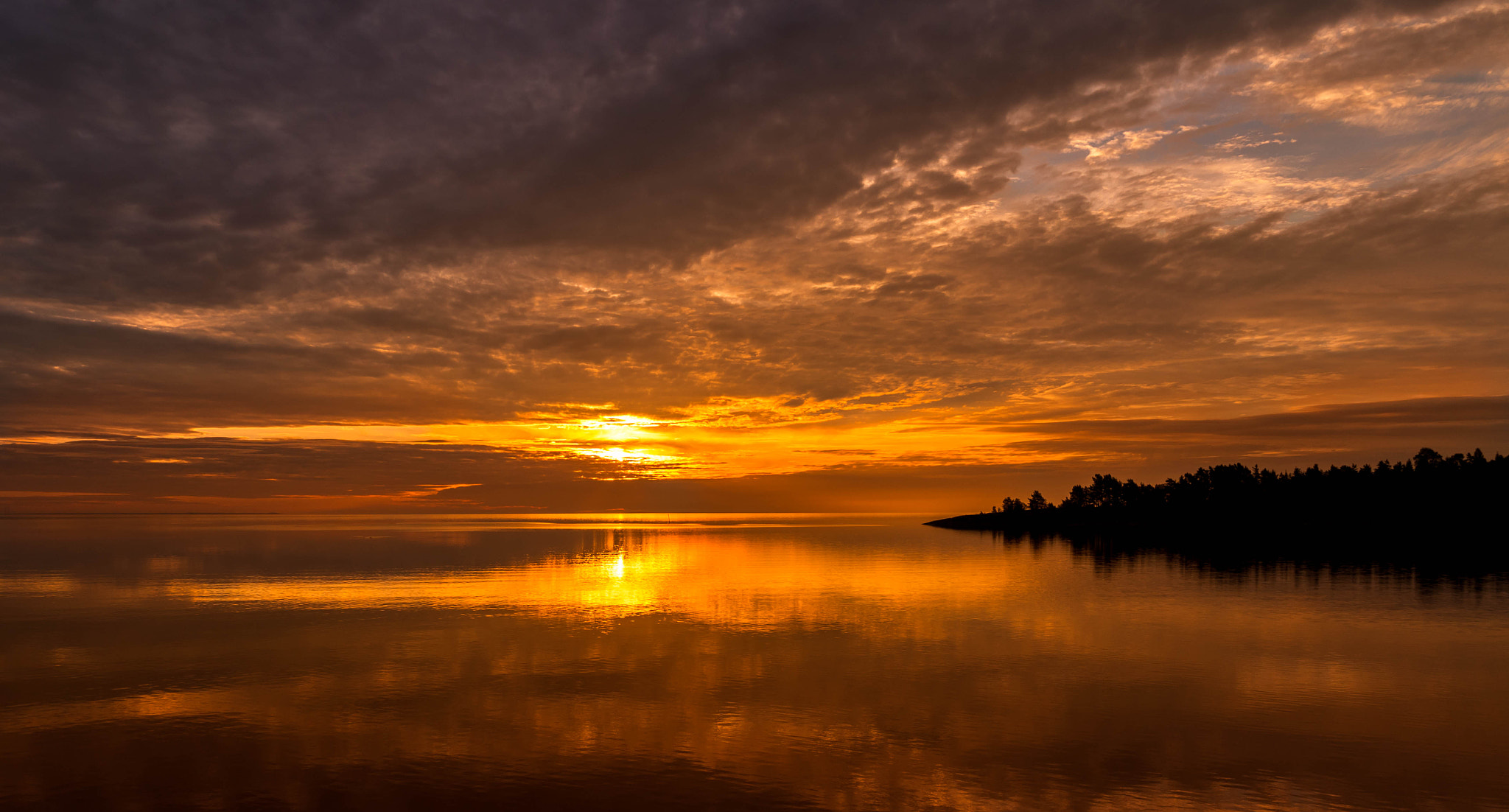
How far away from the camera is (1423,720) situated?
104 ft

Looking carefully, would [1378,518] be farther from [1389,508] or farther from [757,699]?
[757,699]

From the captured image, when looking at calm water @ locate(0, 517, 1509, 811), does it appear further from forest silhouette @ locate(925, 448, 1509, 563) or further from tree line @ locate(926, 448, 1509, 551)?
tree line @ locate(926, 448, 1509, 551)

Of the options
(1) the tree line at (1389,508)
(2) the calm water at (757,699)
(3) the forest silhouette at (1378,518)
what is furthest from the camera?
(1) the tree line at (1389,508)

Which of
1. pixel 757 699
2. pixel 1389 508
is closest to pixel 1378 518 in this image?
pixel 1389 508

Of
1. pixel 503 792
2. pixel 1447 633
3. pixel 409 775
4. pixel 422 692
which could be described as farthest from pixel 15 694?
pixel 1447 633

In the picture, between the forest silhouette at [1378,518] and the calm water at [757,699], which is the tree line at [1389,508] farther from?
the calm water at [757,699]

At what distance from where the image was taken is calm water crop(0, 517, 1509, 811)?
80.9ft

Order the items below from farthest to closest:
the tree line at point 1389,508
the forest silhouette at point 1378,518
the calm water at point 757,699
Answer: the tree line at point 1389,508 < the forest silhouette at point 1378,518 < the calm water at point 757,699

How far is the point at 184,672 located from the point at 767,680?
2873 cm

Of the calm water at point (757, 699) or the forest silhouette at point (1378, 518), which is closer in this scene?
the calm water at point (757, 699)

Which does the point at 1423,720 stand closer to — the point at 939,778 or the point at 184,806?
the point at 939,778

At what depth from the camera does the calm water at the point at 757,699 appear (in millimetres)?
24672

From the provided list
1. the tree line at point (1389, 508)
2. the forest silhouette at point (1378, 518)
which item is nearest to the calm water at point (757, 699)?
the forest silhouette at point (1378, 518)

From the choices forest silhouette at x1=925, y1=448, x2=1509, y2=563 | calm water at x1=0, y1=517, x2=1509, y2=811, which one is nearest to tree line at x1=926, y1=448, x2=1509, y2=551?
forest silhouette at x1=925, y1=448, x2=1509, y2=563
